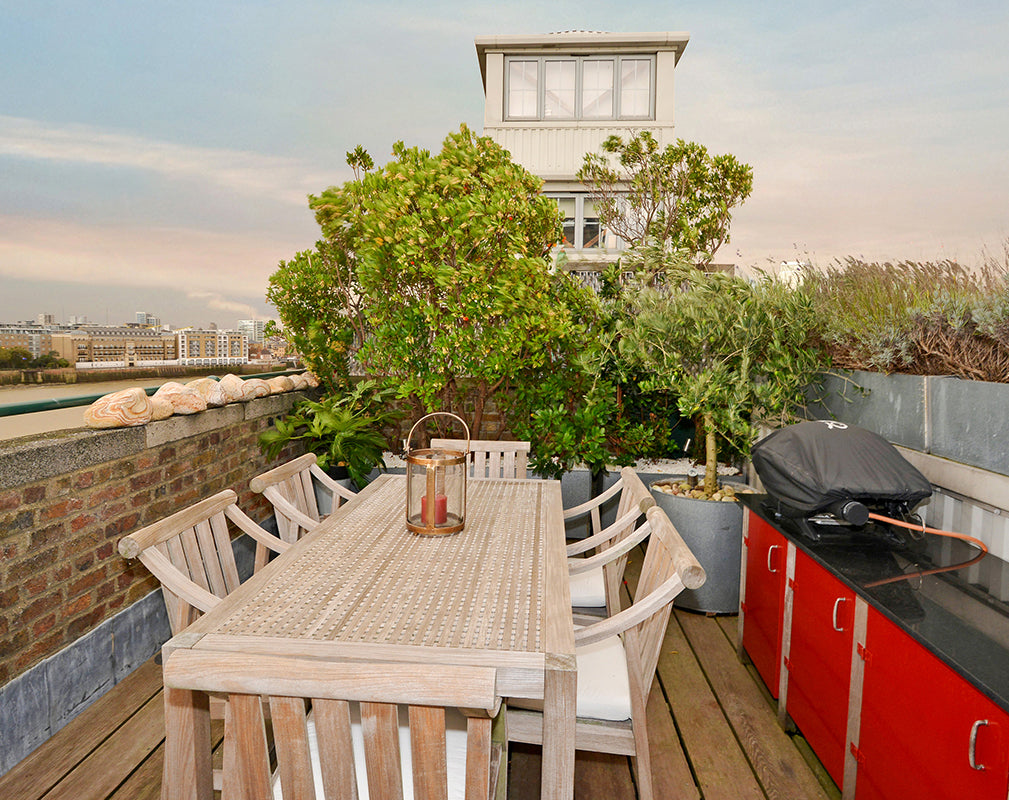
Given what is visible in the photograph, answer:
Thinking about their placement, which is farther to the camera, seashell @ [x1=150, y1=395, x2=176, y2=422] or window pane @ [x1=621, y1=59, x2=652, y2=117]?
window pane @ [x1=621, y1=59, x2=652, y2=117]

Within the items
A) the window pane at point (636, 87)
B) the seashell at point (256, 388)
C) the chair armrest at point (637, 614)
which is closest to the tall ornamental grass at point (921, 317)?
the chair armrest at point (637, 614)

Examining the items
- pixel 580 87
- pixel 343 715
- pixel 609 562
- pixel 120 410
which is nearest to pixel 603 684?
pixel 609 562

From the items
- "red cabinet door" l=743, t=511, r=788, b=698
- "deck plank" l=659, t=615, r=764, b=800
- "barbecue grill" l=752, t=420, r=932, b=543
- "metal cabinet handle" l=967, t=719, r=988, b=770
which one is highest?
"barbecue grill" l=752, t=420, r=932, b=543

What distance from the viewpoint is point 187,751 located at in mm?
1389

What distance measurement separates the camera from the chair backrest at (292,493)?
8.18 ft

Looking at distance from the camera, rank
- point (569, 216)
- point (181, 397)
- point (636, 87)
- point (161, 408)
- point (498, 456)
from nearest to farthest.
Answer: point (161, 408) → point (181, 397) → point (498, 456) → point (636, 87) → point (569, 216)

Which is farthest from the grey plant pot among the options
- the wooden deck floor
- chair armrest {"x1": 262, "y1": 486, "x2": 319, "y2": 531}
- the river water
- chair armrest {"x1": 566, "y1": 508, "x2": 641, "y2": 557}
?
the river water

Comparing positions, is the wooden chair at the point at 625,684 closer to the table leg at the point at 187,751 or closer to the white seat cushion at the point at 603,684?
the white seat cushion at the point at 603,684

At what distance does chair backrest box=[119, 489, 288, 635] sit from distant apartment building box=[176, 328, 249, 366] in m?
1.89

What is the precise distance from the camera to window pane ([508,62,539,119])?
10.5 metres

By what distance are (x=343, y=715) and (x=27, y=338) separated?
2496 mm

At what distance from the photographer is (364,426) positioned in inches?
178

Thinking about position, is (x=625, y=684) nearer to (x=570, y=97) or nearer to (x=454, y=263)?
(x=454, y=263)

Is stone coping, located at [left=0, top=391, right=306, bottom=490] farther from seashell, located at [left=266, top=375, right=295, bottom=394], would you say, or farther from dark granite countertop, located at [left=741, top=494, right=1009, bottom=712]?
dark granite countertop, located at [left=741, top=494, right=1009, bottom=712]
